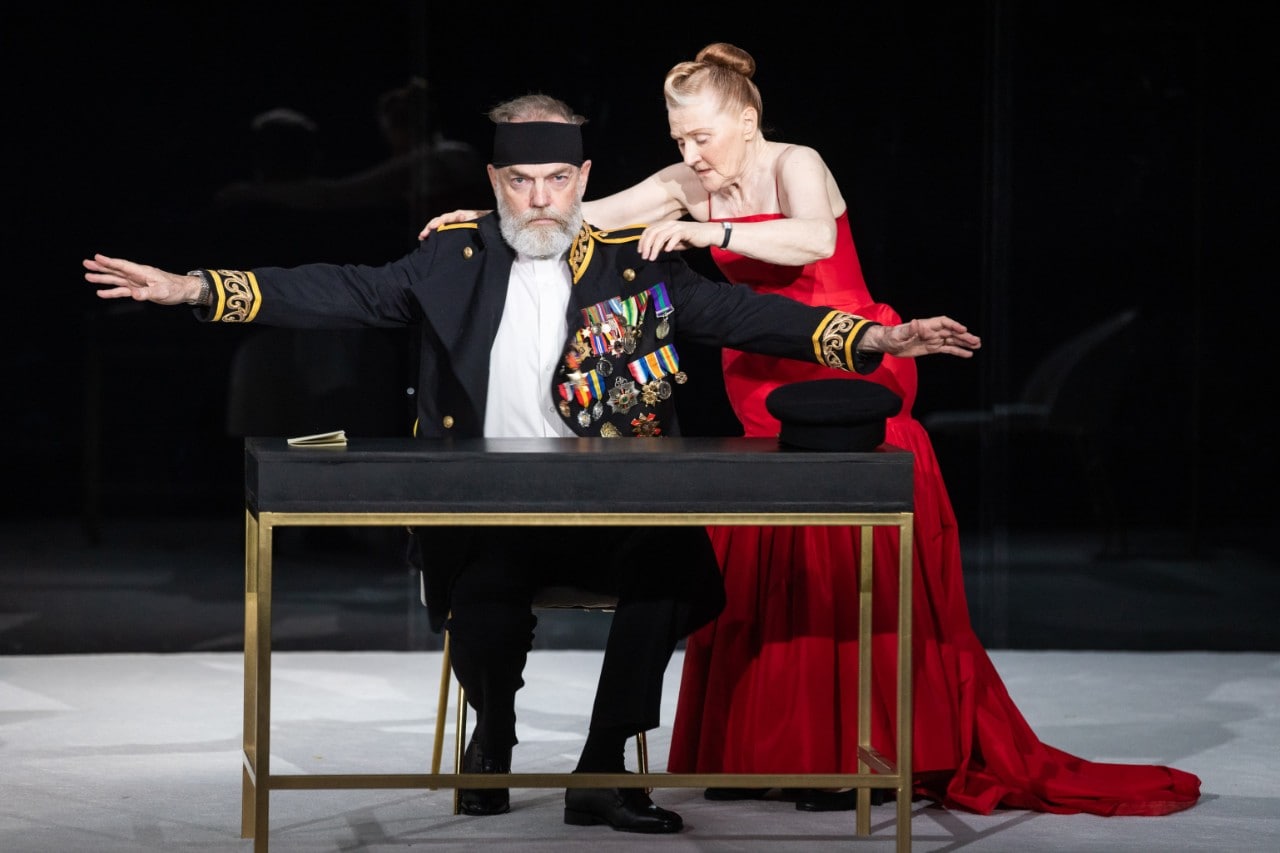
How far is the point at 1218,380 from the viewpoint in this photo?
5.49 m

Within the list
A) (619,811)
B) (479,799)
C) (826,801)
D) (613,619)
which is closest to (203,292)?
(613,619)

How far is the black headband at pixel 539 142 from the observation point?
346cm

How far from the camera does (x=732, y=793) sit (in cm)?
363

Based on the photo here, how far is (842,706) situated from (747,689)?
177 mm

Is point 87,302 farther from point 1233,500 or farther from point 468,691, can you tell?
point 1233,500

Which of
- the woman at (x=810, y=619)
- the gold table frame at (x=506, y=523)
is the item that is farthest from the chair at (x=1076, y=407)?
the gold table frame at (x=506, y=523)

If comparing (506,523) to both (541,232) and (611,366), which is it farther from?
(541,232)

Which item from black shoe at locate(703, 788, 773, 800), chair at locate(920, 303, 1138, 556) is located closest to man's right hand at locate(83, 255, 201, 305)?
black shoe at locate(703, 788, 773, 800)

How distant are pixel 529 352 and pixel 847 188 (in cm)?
215

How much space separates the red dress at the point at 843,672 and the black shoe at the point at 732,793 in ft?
0.17

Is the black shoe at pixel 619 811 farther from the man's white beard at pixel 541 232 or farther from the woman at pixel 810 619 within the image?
the man's white beard at pixel 541 232

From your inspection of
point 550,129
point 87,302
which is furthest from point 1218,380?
point 87,302

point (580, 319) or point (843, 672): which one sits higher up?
point (580, 319)

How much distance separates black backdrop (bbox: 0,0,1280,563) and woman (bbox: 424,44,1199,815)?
5.57ft
